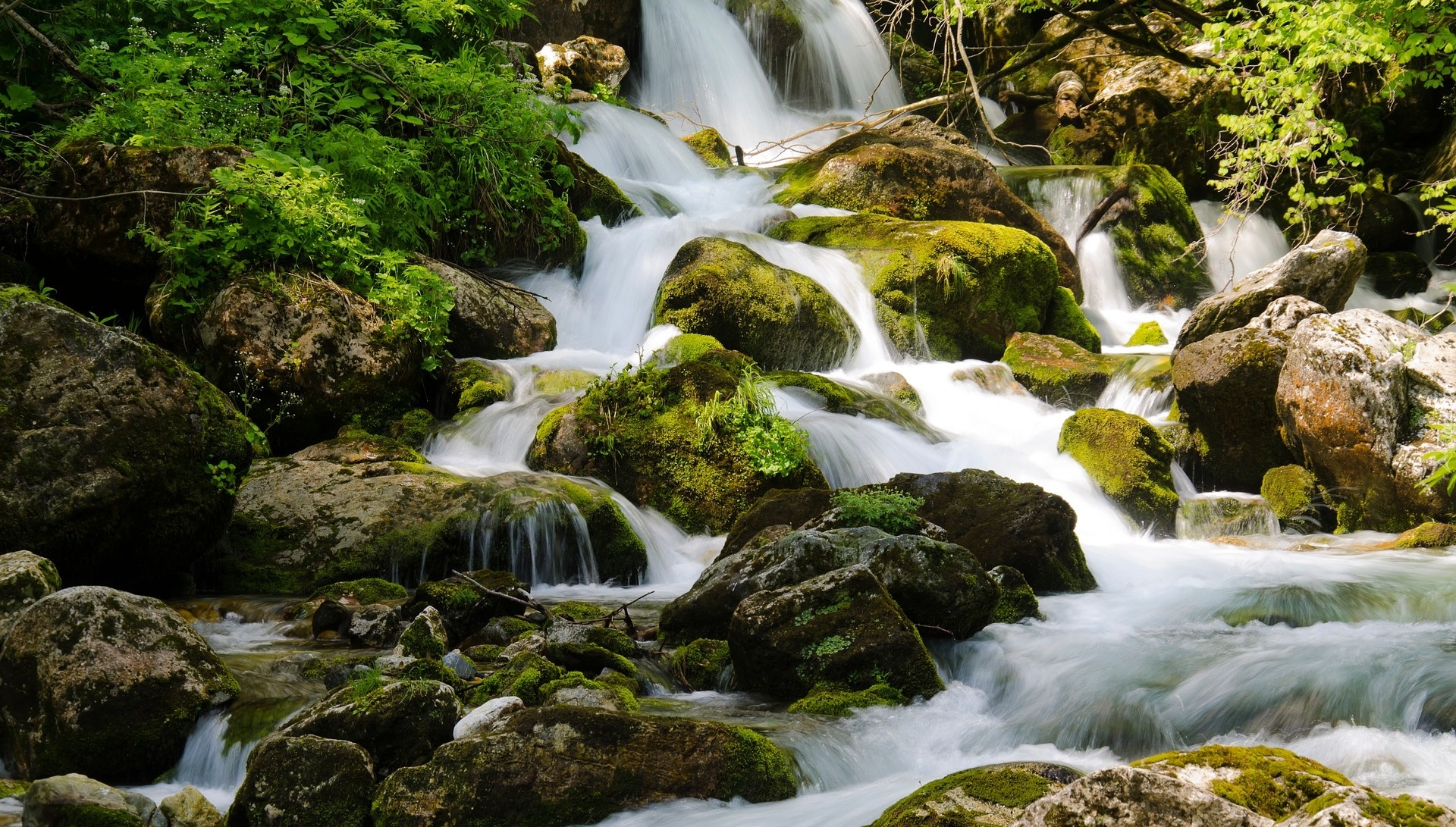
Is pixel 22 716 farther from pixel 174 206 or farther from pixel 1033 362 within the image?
pixel 1033 362

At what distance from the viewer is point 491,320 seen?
11.4 m

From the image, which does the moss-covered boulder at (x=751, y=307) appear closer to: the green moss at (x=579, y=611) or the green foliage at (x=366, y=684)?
the green moss at (x=579, y=611)

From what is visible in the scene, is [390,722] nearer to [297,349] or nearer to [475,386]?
[297,349]

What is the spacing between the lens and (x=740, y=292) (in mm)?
11977

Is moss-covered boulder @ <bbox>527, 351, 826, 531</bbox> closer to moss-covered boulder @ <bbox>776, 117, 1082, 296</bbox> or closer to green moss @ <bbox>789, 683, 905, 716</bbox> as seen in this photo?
green moss @ <bbox>789, 683, 905, 716</bbox>

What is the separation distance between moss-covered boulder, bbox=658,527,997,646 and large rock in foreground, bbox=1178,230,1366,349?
683 centimetres

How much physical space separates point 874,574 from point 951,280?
884 cm

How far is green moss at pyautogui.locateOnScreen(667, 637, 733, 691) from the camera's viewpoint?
5.60 meters

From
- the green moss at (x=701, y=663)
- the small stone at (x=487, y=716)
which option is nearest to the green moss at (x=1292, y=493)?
the green moss at (x=701, y=663)

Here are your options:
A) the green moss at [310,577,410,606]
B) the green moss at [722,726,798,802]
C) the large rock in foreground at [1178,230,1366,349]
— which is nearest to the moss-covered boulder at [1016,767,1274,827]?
the green moss at [722,726,798,802]

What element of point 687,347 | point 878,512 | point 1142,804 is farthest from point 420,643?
point 687,347

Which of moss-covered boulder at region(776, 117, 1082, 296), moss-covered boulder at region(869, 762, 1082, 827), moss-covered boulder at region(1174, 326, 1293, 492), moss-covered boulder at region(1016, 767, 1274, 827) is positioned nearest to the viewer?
moss-covered boulder at region(1016, 767, 1274, 827)

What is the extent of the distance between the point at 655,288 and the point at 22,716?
9617 mm

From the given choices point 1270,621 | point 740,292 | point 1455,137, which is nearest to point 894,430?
point 740,292
